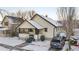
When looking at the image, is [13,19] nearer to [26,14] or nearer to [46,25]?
[26,14]

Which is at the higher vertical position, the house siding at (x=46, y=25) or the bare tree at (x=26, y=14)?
the bare tree at (x=26, y=14)

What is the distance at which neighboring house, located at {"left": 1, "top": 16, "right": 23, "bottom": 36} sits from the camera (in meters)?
1.69

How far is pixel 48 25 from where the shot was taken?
5.56 ft

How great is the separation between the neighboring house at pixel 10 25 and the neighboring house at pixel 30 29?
0.04 meters

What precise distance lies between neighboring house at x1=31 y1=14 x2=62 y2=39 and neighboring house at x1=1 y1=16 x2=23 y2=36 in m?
0.17

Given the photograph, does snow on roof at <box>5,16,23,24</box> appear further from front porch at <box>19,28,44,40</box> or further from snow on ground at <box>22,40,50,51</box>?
snow on ground at <box>22,40,50,51</box>

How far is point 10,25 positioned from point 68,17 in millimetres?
611

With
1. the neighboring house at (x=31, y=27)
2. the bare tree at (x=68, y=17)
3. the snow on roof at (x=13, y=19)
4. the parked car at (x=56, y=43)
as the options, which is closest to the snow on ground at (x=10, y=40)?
the neighboring house at (x=31, y=27)

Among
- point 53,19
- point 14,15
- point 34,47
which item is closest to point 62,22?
point 53,19

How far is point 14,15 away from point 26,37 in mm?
262

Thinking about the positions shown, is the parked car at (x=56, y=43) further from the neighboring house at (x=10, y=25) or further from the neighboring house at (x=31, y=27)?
the neighboring house at (x=10, y=25)

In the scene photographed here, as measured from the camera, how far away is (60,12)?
167 cm

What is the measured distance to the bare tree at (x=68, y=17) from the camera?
1.67 m
